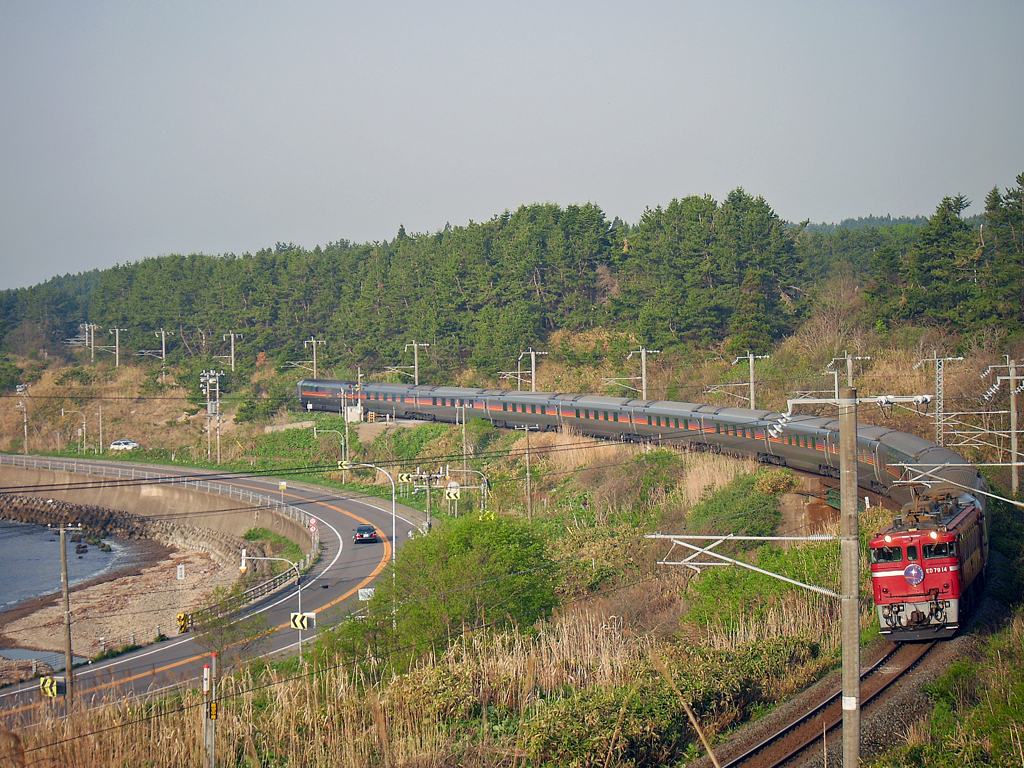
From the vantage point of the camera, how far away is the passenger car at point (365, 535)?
4631cm

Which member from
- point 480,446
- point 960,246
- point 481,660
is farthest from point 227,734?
point 960,246

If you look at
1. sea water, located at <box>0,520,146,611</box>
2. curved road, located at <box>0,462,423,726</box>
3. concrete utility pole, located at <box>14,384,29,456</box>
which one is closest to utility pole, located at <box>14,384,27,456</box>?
concrete utility pole, located at <box>14,384,29,456</box>

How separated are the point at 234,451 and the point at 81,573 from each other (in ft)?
75.4

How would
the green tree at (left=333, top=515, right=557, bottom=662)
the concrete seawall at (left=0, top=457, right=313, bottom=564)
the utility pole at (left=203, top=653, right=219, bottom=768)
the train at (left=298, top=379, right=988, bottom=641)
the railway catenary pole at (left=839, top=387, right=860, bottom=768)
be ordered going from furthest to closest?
the concrete seawall at (left=0, top=457, right=313, bottom=564) → the green tree at (left=333, top=515, right=557, bottom=662) → the train at (left=298, top=379, right=988, bottom=641) → the utility pole at (left=203, top=653, right=219, bottom=768) → the railway catenary pole at (left=839, top=387, right=860, bottom=768)

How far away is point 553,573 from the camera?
29422 millimetres

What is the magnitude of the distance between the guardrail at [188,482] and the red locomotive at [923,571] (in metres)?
29.7

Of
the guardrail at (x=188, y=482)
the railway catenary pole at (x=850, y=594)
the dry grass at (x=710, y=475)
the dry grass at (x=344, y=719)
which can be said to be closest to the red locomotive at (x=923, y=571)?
the dry grass at (x=344, y=719)

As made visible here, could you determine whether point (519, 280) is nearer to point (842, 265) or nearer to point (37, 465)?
point (842, 265)

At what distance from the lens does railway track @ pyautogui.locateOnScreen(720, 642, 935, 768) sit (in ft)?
48.4

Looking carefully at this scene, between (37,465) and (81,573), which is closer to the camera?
(81,573)

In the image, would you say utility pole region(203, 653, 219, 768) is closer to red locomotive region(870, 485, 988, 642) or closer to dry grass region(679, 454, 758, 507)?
red locomotive region(870, 485, 988, 642)

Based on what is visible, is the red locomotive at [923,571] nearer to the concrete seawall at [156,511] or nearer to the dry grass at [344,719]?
the dry grass at [344,719]

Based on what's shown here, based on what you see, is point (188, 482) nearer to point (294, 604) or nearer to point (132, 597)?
point (132, 597)

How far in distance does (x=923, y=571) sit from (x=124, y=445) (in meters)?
78.5
